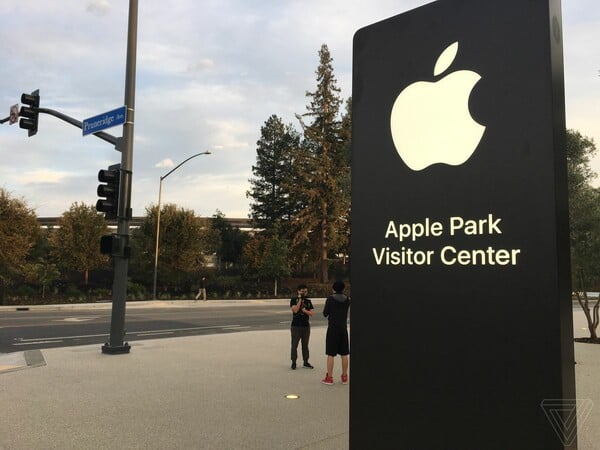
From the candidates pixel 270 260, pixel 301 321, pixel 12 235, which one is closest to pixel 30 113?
pixel 301 321

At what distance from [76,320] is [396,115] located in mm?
19104

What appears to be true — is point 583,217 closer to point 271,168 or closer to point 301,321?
point 301,321

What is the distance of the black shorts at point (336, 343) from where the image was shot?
8297 mm

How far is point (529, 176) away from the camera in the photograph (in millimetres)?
2543

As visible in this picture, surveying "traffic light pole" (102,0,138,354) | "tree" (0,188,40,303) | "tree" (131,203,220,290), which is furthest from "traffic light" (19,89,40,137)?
"tree" (131,203,220,290)

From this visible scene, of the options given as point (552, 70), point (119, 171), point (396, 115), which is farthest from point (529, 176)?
point (119, 171)

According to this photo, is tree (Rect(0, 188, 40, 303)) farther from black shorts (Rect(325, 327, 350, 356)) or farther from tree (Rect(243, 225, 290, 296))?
black shorts (Rect(325, 327, 350, 356))

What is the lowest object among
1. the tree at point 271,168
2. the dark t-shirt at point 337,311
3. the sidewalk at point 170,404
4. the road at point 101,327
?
the road at point 101,327

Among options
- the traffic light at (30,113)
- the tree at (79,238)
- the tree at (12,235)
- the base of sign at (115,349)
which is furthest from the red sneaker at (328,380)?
the tree at (79,238)

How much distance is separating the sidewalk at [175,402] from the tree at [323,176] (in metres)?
39.0

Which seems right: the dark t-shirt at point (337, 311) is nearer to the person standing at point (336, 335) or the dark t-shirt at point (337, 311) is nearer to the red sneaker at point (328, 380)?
the person standing at point (336, 335)

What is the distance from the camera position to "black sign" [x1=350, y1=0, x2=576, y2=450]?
2.50 meters

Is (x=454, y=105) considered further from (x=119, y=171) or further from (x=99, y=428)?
(x=119, y=171)

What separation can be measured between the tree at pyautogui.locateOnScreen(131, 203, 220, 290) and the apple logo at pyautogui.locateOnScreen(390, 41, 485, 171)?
37095 mm
